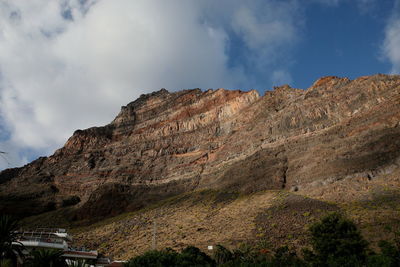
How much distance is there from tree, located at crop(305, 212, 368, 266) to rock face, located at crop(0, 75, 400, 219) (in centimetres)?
2218

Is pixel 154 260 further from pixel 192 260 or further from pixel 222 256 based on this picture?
pixel 222 256

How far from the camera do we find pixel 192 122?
117 meters

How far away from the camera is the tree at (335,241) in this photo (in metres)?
32.2

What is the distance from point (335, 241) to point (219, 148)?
63189 millimetres

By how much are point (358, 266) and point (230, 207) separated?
3945 cm

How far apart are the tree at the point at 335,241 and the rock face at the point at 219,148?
22180 millimetres

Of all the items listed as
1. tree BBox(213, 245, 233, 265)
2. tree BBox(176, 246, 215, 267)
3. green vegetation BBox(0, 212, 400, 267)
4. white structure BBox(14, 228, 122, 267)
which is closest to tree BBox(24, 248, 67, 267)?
green vegetation BBox(0, 212, 400, 267)

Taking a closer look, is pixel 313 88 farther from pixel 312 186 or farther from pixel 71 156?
pixel 71 156

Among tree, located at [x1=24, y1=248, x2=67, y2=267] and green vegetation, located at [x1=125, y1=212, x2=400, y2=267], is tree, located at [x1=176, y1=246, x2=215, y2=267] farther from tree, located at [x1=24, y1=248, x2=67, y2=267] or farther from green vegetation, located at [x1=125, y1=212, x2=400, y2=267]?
tree, located at [x1=24, y1=248, x2=67, y2=267]

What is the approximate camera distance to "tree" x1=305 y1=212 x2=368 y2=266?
3225 centimetres

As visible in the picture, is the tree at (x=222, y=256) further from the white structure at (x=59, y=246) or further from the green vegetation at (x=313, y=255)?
the white structure at (x=59, y=246)

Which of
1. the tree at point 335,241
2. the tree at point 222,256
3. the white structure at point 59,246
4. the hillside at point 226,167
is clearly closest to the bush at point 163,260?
the tree at point 222,256

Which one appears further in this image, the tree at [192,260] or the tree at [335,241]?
the tree at [192,260]

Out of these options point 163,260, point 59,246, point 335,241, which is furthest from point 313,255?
point 59,246
